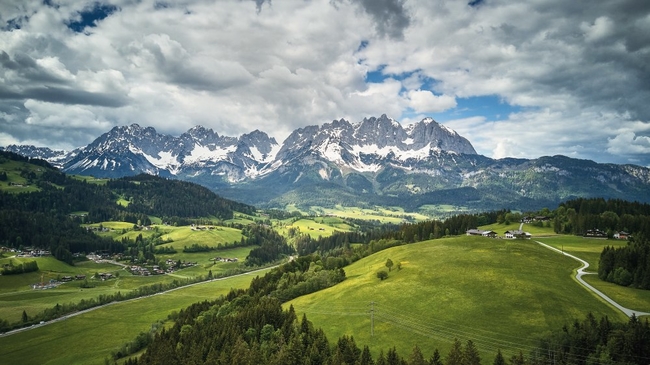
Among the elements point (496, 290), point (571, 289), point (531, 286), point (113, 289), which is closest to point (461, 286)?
point (496, 290)

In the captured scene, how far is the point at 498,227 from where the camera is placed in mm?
176625

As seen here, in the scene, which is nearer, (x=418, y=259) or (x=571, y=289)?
(x=571, y=289)

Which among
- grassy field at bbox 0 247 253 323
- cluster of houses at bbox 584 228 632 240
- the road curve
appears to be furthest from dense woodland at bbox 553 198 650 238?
grassy field at bbox 0 247 253 323

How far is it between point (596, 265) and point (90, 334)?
148 metres

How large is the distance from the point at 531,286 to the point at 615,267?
2358cm

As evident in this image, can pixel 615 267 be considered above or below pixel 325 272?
above

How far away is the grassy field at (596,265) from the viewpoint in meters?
74.8

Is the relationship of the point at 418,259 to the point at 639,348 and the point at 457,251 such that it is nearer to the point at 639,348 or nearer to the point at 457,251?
the point at 457,251

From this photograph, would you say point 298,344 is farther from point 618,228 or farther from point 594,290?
point 618,228

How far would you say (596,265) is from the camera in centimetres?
10256

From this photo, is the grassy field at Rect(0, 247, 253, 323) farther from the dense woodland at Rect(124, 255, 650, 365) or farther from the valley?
the dense woodland at Rect(124, 255, 650, 365)

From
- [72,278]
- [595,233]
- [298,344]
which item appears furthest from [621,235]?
[72,278]

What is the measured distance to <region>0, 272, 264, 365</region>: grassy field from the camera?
105 m

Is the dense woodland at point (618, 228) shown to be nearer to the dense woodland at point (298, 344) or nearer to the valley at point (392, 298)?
the valley at point (392, 298)
